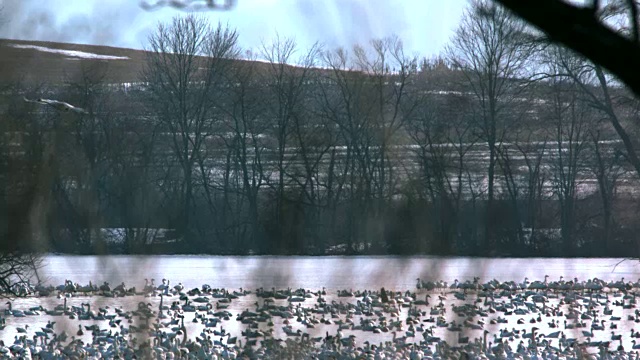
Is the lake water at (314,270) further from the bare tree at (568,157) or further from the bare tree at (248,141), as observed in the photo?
the bare tree at (568,157)

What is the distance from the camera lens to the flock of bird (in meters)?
8.81

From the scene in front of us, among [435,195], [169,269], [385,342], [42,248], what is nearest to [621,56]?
[385,342]

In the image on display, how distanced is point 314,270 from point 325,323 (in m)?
6.14

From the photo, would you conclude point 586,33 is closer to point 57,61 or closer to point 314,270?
point 57,61

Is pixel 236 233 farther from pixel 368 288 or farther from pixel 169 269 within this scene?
pixel 368 288

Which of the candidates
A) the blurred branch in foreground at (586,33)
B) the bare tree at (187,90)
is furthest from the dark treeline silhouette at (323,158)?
the blurred branch in foreground at (586,33)

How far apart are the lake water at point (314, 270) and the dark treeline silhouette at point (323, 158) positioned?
1.46 feet

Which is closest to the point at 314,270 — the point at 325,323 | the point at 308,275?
the point at 308,275

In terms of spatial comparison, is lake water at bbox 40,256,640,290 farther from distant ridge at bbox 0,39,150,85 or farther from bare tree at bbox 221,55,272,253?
distant ridge at bbox 0,39,150,85

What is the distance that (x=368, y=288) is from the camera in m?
14.0

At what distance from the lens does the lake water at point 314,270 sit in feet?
42.1

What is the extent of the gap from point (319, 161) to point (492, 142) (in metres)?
5.01

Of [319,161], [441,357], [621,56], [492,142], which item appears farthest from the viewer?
[492,142]

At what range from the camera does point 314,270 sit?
17.3m
